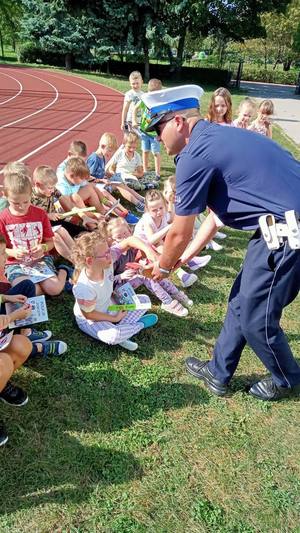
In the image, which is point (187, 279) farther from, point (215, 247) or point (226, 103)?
point (226, 103)

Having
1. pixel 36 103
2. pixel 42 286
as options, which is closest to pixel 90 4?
pixel 36 103

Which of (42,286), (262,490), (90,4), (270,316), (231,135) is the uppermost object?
(90,4)

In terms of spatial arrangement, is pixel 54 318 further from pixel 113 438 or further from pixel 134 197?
pixel 134 197

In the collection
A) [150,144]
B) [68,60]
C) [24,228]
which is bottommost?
[24,228]

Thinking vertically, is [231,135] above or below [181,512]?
above

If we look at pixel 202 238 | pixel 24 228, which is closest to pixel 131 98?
pixel 24 228

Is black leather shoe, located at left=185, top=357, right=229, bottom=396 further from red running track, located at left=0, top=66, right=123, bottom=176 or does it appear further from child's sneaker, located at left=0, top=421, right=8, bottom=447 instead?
red running track, located at left=0, top=66, right=123, bottom=176

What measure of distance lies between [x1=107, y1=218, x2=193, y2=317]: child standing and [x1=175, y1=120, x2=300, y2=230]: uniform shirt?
1643 millimetres

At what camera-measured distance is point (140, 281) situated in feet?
13.2

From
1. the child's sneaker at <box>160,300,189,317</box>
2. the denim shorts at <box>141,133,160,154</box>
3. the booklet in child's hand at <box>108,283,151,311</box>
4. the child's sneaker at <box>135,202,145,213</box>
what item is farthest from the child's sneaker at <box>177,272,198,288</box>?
the denim shorts at <box>141,133,160,154</box>

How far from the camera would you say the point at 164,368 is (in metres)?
3.17

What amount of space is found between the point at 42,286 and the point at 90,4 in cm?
2669

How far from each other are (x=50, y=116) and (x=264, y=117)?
878cm

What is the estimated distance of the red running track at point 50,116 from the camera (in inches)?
356
